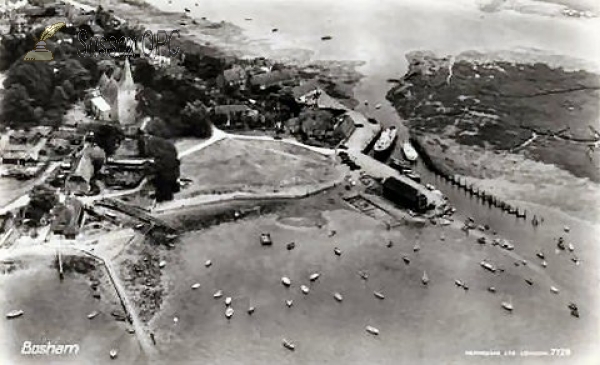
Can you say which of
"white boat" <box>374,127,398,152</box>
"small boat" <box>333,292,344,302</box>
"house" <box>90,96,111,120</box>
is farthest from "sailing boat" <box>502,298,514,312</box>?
"house" <box>90,96,111,120</box>

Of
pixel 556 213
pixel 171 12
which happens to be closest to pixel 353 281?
pixel 556 213

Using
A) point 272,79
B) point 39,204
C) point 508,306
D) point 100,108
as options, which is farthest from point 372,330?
point 272,79

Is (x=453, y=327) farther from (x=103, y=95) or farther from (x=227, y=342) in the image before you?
(x=103, y=95)

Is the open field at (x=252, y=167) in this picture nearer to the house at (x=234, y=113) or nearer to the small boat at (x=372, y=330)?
the house at (x=234, y=113)

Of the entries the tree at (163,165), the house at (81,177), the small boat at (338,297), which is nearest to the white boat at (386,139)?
the tree at (163,165)

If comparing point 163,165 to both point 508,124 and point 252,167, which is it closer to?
point 252,167
